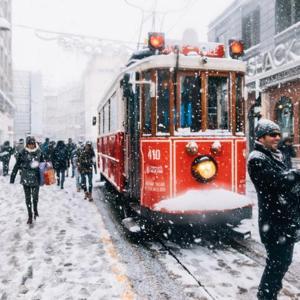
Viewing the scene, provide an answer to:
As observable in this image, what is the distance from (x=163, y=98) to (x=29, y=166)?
328cm

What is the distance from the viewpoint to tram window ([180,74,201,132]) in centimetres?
683

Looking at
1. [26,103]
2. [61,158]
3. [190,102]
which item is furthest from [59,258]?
[26,103]

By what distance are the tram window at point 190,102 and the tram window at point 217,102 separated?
206mm

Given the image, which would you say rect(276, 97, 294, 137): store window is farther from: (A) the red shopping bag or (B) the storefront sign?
(A) the red shopping bag

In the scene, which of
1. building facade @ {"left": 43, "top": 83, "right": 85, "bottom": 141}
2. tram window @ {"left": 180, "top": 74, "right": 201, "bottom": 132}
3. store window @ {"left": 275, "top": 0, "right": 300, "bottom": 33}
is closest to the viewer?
tram window @ {"left": 180, "top": 74, "right": 201, "bottom": 132}

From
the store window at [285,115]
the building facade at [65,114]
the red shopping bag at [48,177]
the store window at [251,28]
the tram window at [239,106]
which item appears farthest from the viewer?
the building facade at [65,114]

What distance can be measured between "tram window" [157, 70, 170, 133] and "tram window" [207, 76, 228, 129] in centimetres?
71

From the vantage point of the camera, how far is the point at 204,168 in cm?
667

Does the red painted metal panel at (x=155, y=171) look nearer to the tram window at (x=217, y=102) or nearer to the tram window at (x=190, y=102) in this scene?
the tram window at (x=190, y=102)

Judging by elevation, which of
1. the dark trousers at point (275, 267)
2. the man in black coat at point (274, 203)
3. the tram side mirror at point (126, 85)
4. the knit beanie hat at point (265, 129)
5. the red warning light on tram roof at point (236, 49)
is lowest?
the dark trousers at point (275, 267)

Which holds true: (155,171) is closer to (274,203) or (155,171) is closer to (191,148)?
A: (191,148)

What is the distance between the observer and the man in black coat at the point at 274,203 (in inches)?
139

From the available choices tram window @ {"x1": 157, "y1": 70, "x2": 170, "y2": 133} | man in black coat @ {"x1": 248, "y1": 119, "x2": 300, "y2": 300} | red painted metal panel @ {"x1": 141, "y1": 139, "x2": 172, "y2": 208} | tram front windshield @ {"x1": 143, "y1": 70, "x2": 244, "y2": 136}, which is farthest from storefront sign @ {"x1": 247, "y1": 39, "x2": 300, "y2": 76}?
man in black coat @ {"x1": 248, "y1": 119, "x2": 300, "y2": 300}

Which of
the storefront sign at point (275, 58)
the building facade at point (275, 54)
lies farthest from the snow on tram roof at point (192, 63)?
the storefront sign at point (275, 58)
